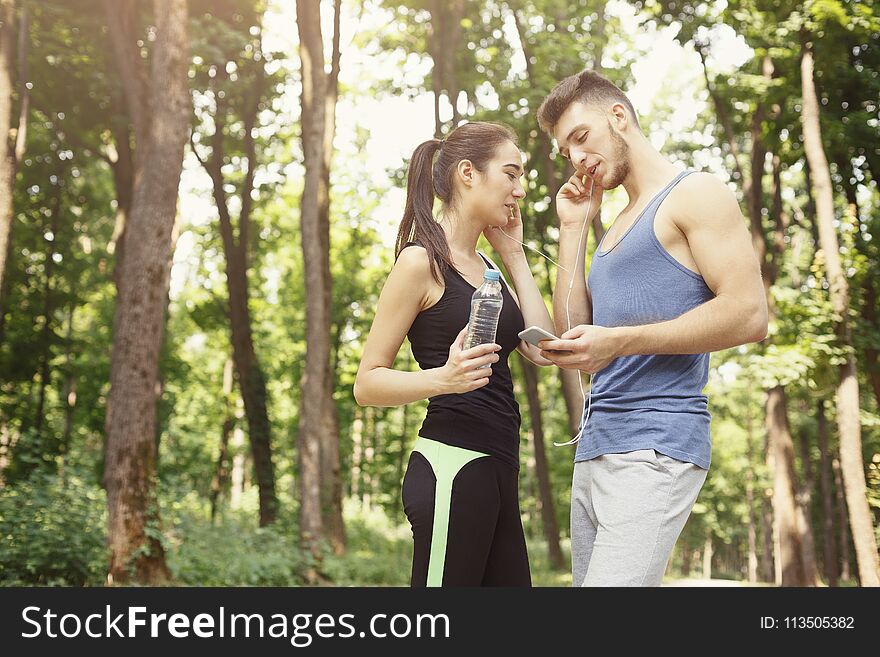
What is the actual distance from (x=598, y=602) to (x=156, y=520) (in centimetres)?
984

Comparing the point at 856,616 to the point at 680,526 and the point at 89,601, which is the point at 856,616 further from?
the point at 89,601

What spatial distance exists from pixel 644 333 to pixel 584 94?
100 cm

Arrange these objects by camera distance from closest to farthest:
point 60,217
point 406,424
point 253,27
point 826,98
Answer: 1. point 826,98
2. point 253,27
3. point 60,217
4. point 406,424

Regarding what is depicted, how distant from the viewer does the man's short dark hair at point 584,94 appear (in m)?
3.28

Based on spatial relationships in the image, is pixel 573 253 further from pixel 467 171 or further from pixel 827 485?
pixel 827 485

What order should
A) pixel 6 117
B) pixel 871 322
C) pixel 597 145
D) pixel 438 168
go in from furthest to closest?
pixel 871 322, pixel 6 117, pixel 438 168, pixel 597 145

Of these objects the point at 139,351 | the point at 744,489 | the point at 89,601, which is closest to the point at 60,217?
the point at 139,351

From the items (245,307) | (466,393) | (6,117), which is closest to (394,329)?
(466,393)

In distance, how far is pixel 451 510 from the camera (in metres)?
3.16

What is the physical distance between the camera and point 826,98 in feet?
61.4

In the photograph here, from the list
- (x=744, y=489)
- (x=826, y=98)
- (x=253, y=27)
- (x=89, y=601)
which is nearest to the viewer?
(x=89, y=601)

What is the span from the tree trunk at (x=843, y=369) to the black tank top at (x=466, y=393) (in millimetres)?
13762

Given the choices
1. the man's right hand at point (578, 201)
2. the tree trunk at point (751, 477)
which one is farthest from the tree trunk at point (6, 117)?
the tree trunk at point (751, 477)

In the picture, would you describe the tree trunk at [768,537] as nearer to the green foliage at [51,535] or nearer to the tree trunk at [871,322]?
the tree trunk at [871,322]
